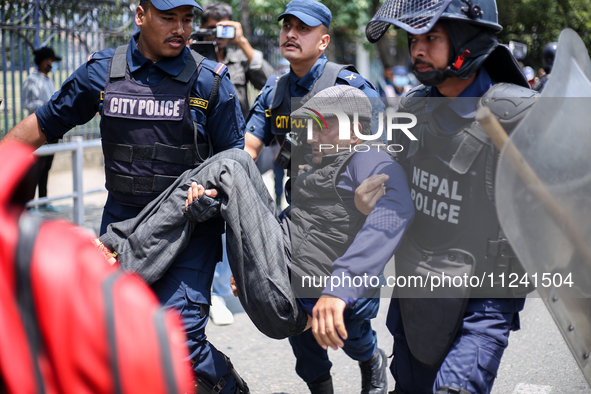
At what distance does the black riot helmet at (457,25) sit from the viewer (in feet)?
6.74

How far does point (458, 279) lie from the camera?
2.11m

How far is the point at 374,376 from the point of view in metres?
3.19

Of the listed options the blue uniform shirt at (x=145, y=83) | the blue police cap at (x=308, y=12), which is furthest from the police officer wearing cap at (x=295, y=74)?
the blue uniform shirt at (x=145, y=83)

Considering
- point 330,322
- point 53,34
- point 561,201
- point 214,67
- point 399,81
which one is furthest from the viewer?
point 399,81

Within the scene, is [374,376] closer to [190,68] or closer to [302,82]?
[302,82]

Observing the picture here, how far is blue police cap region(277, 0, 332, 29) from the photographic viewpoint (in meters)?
3.62

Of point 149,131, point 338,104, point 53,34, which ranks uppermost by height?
point 338,104

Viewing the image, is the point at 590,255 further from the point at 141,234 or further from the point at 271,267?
the point at 141,234

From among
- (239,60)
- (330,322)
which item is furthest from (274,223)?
(239,60)

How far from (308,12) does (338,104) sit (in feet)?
3.91

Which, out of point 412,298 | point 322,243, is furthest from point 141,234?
point 412,298

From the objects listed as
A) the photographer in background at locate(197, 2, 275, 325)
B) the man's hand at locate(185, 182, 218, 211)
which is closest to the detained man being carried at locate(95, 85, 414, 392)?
the man's hand at locate(185, 182, 218, 211)

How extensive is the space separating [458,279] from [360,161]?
610 mm

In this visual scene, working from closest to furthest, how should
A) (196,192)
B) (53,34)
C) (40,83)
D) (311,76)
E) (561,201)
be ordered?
(561,201), (196,192), (311,76), (40,83), (53,34)
